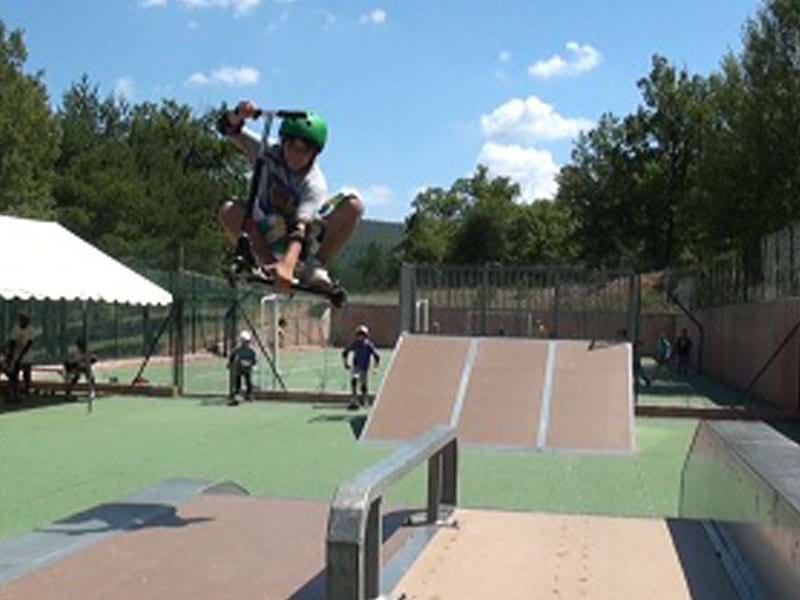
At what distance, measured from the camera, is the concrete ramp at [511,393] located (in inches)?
668

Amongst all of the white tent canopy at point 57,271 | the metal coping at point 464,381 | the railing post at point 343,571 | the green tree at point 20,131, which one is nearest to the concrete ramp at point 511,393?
the metal coping at point 464,381

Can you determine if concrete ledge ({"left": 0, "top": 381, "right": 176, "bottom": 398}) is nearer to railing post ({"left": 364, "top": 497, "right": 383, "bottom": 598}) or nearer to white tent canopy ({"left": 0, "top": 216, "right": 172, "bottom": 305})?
white tent canopy ({"left": 0, "top": 216, "right": 172, "bottom": 305})

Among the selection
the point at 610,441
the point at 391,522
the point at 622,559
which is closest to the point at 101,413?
the point at 610,441

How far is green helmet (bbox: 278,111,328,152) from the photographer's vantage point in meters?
7.52

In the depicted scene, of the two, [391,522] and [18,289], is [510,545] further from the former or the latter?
[18,289]

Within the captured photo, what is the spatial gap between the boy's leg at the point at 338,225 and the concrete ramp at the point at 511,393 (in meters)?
9.35

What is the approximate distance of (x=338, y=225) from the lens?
781cm

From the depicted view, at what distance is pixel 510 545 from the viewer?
24.7ft

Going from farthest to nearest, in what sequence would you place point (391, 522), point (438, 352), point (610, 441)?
point (438, 352)
point (610, 441)
point (391, 522)

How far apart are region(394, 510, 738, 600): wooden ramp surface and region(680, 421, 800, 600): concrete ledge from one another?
26 cm

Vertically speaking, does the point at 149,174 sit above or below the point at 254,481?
above

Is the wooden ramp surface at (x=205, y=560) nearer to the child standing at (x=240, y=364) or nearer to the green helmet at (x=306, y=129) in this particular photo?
the green helmet at (x=306, y=129)

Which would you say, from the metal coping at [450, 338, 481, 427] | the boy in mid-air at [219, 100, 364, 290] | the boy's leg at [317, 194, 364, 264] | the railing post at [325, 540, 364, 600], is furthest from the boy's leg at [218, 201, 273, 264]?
the metal coping at [450, 338, 481, 427]

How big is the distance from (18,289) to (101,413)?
2.88 metres
